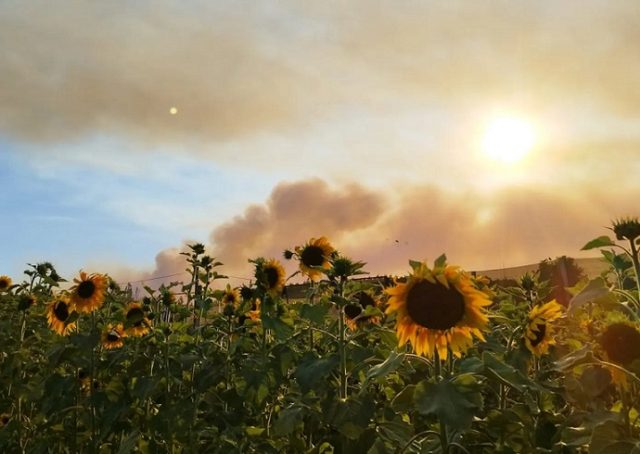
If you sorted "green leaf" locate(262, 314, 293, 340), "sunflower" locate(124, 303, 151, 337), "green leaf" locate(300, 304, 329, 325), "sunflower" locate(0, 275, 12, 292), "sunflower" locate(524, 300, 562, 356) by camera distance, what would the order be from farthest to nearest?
"sunflower" locate(0, 275, 12, 292), "sunflower" locate(124, 303, 151, 337), "green leaf" locate(262, 314, 293, 340), "green leaf" locate(300, 304, 329, 325), "sunflower" locate(524, 300, 562, 356)

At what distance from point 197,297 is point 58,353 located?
1464mm

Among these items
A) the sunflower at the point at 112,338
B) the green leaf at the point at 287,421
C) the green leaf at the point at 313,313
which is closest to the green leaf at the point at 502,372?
the green leaf at the point at 287,421

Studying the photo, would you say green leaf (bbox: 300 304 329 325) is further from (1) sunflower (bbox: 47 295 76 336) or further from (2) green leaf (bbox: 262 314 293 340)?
(1) sunflower (bbox: 47 295 76 336)

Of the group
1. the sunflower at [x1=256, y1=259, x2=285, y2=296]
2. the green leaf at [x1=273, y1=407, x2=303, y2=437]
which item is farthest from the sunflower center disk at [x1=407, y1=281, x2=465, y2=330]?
the sunflower at [x1=256, y1=259, x2=285, y2=296]

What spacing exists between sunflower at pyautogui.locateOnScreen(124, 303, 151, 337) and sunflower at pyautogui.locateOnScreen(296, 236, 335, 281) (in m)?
1.57

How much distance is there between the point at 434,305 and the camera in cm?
305

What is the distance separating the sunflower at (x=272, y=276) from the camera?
5125mm

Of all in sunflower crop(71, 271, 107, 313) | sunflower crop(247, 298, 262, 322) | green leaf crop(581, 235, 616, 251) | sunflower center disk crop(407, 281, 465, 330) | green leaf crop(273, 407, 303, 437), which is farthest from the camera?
sunflower crop(247, 298, 262, 322)

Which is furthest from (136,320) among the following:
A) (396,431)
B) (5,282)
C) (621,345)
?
(5,282)

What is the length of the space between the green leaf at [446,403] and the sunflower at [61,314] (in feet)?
14.8

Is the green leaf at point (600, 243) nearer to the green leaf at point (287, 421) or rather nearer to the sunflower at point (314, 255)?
the green leaf at point (287, 421)

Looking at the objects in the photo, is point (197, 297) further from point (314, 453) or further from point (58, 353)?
point (314, 453)

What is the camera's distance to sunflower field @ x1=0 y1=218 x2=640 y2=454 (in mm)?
2877

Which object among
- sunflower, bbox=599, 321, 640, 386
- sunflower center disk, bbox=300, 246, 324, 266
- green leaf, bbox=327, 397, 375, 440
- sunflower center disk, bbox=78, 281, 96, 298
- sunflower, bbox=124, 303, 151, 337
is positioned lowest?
green leaf, bbox=327, 397, 375, 440
